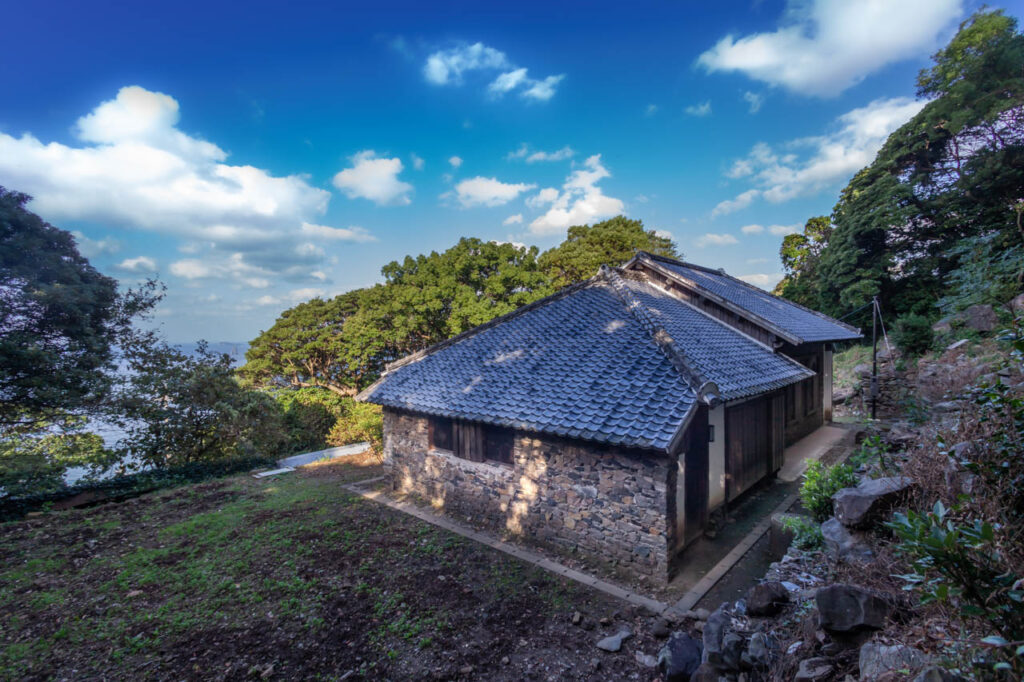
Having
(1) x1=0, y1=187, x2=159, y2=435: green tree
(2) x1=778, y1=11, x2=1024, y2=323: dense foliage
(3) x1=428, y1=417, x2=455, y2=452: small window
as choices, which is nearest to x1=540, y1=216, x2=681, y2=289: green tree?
(2) x1=778, y1=11, x2=1024, y2=323: dense foliage

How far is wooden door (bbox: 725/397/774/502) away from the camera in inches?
343

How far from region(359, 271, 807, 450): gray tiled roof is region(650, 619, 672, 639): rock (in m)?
Result: 2.18

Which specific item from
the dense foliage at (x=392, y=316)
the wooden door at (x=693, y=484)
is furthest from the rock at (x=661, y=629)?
the dense foliage at (x=392, y=316)

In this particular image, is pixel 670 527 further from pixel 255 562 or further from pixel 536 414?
pixel 255 562

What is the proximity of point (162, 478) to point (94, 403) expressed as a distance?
281 cm

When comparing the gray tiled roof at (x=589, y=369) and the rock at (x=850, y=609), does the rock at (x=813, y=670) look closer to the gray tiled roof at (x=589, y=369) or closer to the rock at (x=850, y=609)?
the rock at (x=850, y=609)

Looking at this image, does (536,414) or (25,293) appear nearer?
(536,414)

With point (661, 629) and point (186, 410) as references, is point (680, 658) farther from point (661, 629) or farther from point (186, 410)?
point (186, 410)

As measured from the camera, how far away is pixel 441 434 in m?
9.60

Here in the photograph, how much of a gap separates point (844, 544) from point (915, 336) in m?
18.6

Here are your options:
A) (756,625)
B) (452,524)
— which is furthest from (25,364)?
(756,625)

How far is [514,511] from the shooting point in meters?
8.02

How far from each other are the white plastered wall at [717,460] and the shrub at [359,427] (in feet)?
37.9

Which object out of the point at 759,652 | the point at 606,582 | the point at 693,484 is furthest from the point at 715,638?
the point at 693,484
